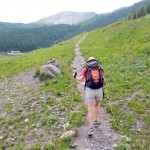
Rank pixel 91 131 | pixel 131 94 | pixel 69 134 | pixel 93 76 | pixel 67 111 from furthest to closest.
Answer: pixel 131 94
pixel 67 111
pixel 69 134
pixel 91 131
pixel 93 76

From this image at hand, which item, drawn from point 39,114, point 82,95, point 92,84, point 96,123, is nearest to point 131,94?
point 82,95

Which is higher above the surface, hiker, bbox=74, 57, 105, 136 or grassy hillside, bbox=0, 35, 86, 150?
hiker, bbox=74, 57, 105, 136

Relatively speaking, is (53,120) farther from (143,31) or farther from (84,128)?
(143,31)

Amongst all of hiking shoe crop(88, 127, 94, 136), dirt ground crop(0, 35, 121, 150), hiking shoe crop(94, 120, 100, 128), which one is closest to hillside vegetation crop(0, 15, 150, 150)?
dirt ground crop(0, 35, 121, 150)

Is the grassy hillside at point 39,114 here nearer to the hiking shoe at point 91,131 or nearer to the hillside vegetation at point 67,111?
the hillside vegetation at point 67,111

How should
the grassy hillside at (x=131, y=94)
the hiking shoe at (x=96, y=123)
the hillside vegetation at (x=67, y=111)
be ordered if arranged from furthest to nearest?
the hiking shoe at (x=96, y=123)
the hillside vegetation at (x=67, y=111)
the grassy hillside at (x=131, y=94)

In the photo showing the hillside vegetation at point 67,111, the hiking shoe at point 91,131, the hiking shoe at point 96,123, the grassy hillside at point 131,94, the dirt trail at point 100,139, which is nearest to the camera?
the dirt trail at point 100,139

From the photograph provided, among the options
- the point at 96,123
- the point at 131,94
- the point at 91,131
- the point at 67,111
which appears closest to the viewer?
the point at 91,131

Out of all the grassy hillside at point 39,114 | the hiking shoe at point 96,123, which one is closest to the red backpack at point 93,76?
the hiking shoe at point 96,123

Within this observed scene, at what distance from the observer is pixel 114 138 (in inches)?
527

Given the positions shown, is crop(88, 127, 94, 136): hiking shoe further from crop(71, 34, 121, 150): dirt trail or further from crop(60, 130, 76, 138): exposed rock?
crop(60, 130, 76, 138): exposed rock

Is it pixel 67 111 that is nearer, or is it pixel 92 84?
pixel 92 84

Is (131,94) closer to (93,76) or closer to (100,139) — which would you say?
(100,139)

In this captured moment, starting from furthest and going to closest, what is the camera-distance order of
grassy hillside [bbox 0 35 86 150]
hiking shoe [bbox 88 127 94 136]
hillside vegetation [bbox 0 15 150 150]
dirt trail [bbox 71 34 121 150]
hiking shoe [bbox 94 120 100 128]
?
hiking shoe [bbox 94 120 100 128]
grassy hillside [bbox 0 35 86 150]
hillside vegetation [bbox 0 15 150 150]
hiking shoe [bbox 88 127 94 136]
dirt trail [bbox 71 34 121 150]
